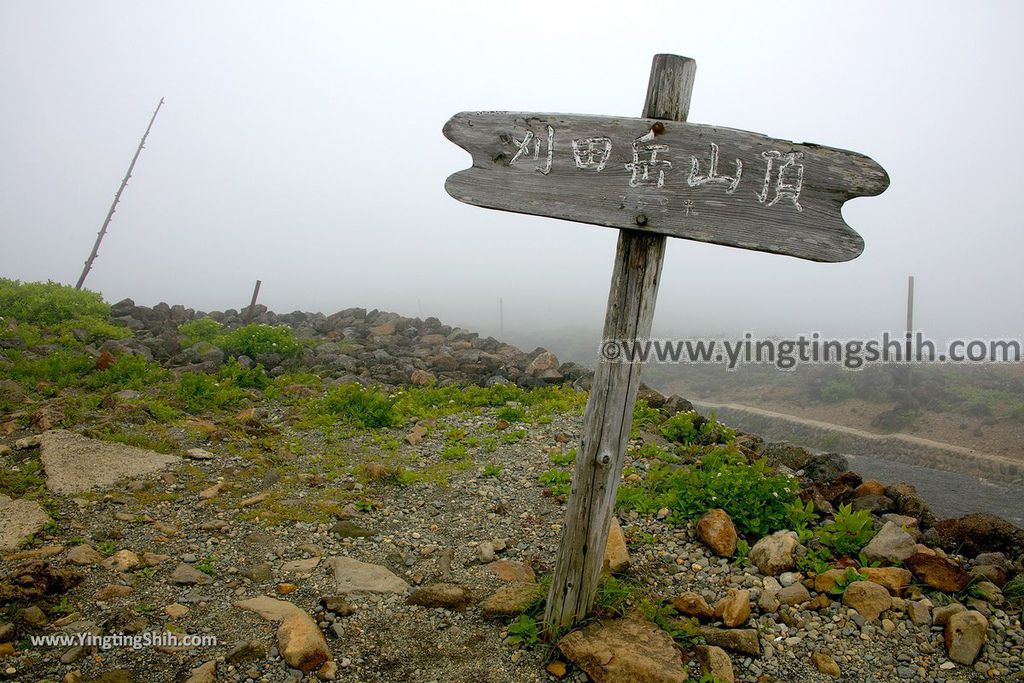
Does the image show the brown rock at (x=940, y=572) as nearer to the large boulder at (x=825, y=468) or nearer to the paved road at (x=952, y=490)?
the large boulder at (x=825, y=468)

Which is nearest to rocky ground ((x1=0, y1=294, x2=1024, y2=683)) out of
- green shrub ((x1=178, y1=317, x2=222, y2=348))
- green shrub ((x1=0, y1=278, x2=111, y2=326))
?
green shrub ((x1=178, y1=317, x2=222, y2=348))

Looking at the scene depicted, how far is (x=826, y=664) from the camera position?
14.4ft

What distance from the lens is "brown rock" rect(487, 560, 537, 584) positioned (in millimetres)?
5335

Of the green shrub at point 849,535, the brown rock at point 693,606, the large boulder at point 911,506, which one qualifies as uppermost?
the large boulder at point 911,506

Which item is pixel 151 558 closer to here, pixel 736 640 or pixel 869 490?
pixel 736 640

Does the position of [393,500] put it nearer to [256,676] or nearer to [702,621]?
[256,676]

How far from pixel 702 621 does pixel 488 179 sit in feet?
12.6

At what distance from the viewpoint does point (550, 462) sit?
7629mm

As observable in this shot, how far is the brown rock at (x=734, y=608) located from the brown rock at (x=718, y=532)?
662 mm

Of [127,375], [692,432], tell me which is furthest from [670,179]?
[127,375]

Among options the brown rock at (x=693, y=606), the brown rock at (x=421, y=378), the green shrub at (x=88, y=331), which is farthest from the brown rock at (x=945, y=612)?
the green shrub at (x=88, y=331)

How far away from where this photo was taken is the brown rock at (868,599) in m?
4.84

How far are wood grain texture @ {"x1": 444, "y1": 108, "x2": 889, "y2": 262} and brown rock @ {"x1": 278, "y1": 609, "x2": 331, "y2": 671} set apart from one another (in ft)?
10.7

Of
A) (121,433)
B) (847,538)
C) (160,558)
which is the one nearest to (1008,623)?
(847,538)
